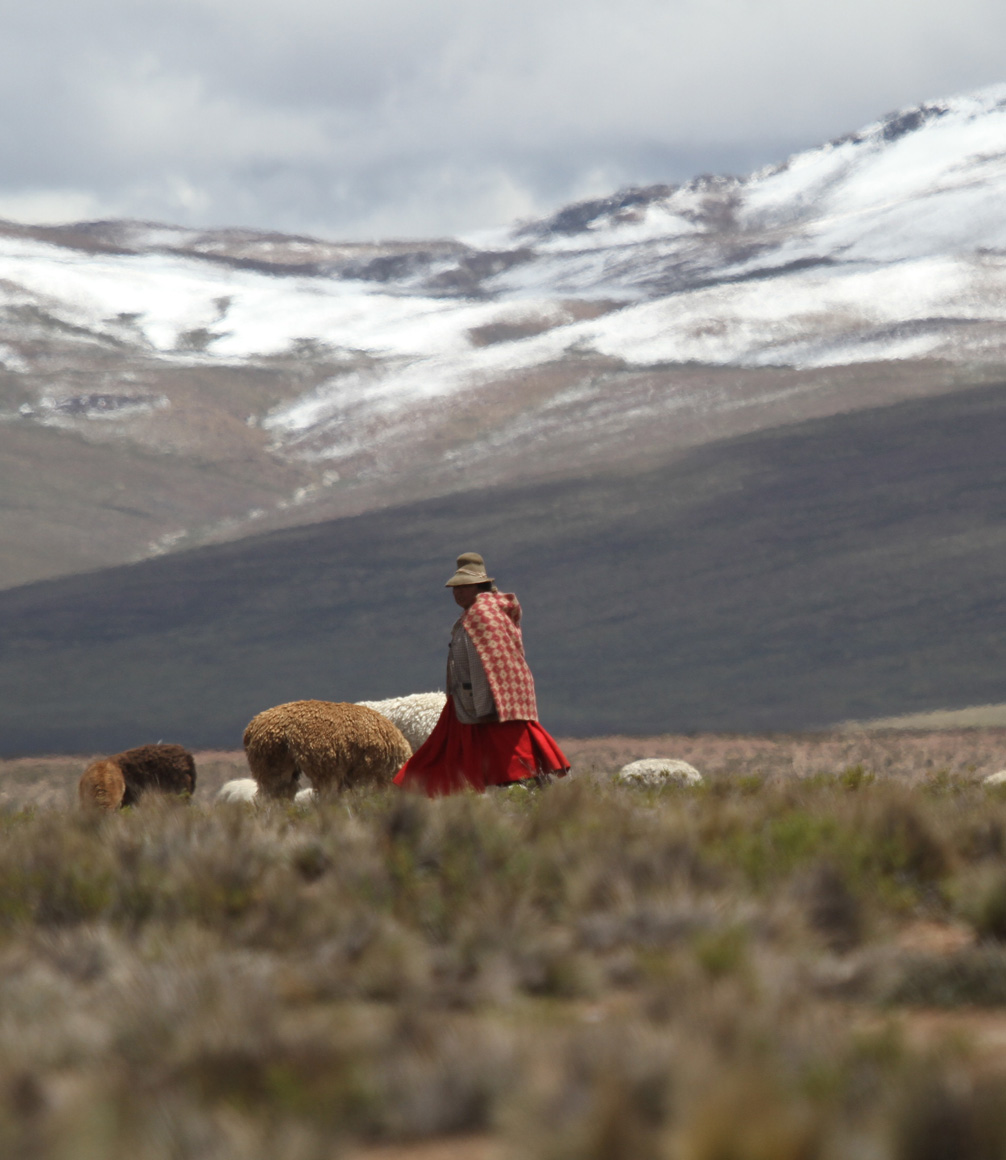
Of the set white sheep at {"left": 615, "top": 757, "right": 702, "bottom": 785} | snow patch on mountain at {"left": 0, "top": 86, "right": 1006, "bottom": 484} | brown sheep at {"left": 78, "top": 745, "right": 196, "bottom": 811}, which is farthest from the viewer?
snow patch on mountain at {"left": 0, "top": 86, "right": 1006, "bottom": 484}

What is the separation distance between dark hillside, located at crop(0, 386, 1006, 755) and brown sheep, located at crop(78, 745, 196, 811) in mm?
47417

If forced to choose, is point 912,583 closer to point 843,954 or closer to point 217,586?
point 217,586

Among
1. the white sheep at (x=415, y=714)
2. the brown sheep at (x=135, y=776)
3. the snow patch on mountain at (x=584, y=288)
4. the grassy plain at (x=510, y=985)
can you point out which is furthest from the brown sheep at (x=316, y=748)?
the snow patch on mountain at (x=584, y=288)

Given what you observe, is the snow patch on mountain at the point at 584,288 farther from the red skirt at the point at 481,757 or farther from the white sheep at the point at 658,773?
the red skirt at the point at 481,757

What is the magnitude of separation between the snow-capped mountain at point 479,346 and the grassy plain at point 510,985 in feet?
280

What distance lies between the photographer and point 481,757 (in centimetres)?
952

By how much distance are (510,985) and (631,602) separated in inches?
2811

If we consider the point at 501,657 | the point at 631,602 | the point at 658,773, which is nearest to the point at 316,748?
the point at 501,657

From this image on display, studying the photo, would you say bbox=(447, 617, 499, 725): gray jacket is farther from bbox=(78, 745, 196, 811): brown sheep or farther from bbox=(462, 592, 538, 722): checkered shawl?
bbox=(78, 745, 196, 811): brown sheep

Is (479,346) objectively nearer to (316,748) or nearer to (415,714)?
(415,714)

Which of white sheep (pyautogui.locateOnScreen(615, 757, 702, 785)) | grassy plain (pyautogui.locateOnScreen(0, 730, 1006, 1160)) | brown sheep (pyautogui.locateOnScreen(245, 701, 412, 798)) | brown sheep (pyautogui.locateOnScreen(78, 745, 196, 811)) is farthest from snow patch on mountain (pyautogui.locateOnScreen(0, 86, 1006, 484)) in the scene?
grassy plain (pyautogui.locateOnScreen(0, 730, 1006, 1160))

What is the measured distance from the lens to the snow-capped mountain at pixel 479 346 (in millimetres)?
97750

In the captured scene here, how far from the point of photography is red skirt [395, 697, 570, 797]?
940 centimetres

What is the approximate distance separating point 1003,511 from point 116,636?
4997 cm
